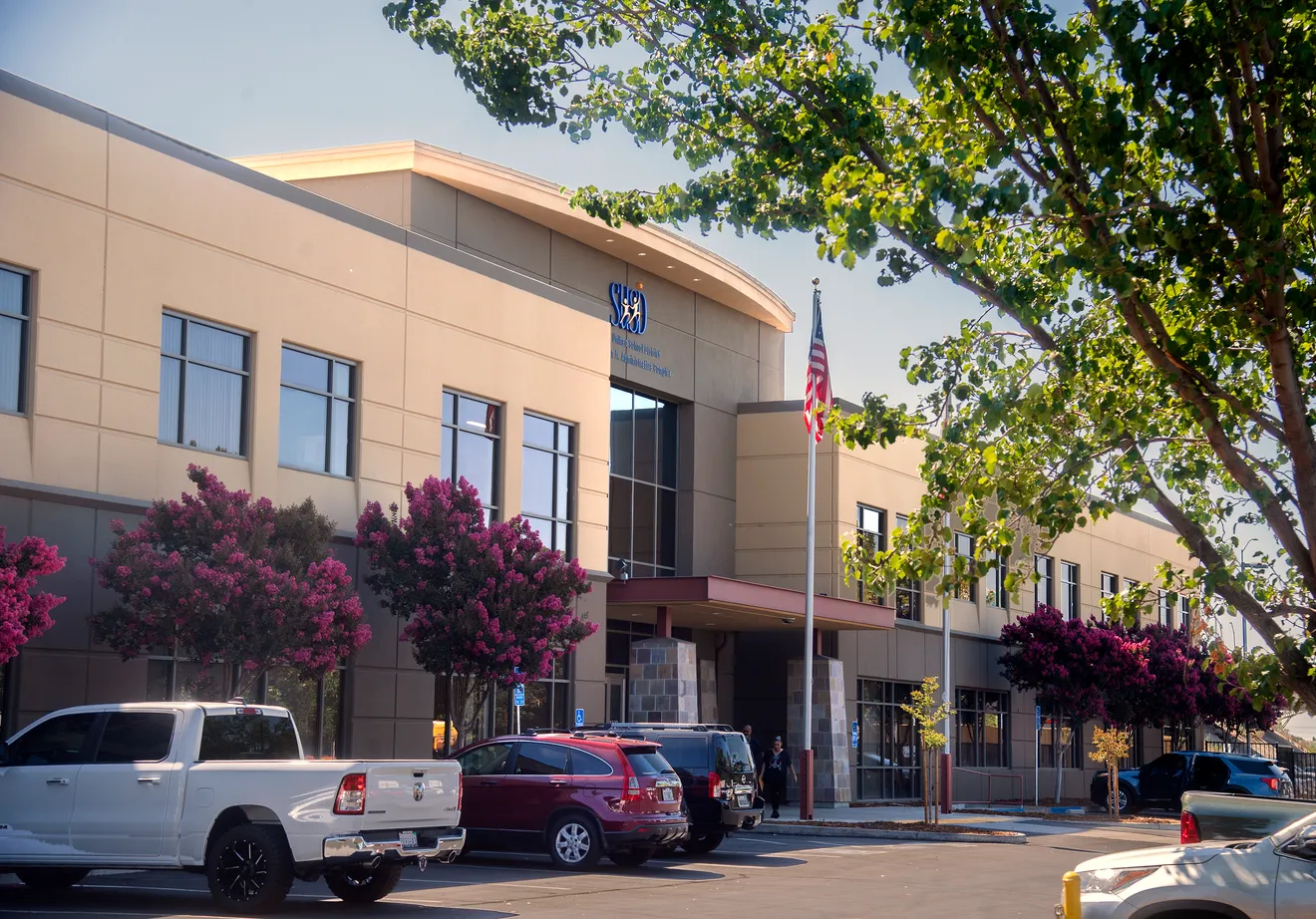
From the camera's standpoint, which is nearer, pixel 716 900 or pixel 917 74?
pixel 917 74

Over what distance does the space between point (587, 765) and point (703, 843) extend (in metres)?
4.40

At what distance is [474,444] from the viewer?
2808cm

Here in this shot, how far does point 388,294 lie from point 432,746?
7.53 m

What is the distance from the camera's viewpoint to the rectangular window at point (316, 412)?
952 inches

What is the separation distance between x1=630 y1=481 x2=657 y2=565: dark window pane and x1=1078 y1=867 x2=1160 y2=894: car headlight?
2707 centimetres

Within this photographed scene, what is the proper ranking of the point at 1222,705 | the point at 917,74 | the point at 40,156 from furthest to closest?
the point at 1222,705
the point at 40,156
the point at 917,74

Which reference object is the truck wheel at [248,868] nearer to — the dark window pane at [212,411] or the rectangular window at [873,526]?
the dark window pane at [212,411]

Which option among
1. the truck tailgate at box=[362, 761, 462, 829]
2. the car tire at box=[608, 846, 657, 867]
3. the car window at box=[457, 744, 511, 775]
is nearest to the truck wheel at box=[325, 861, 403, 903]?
the truck tailgate at box=[362, 761, 462, 829]

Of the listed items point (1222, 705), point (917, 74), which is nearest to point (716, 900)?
point (917, 74)

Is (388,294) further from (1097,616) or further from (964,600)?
(1097,616)

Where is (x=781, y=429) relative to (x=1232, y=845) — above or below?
above

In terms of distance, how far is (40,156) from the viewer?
2027cm

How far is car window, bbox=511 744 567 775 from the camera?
19969mm

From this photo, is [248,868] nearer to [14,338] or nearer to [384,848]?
[384,848]
